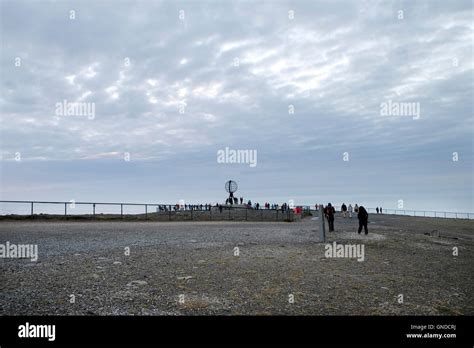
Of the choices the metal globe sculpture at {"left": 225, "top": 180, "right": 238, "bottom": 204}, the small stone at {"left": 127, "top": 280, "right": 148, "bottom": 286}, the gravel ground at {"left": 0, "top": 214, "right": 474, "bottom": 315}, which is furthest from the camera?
the metal globe sculpture at {"left": 225, "top": 180, "right": 238, "bottom": 204}

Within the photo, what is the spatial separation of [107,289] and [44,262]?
3.52 m

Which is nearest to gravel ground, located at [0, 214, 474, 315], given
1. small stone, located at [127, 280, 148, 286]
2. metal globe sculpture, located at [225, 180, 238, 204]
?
small stone, located at [127, 280, 148, 286]

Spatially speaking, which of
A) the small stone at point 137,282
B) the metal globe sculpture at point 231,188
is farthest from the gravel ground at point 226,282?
the metal globe sculpture at point 231,188

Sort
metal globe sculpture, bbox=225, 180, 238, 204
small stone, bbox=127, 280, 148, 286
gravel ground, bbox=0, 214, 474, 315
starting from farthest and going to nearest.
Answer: metal globe sculpture, bbox=225, 180, 238, 204, small stone, bbox=127, 280, 148, 286, gravel ground, bbox=0, 214, 474, 315

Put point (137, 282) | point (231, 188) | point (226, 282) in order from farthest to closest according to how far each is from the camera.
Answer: point (231, 188)
point (226, 282)
point (137, 282)

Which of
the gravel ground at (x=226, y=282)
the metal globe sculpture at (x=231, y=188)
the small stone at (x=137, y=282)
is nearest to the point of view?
the gravel ground at (x=226, y=282)

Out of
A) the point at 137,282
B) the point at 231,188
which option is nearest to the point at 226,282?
the point at 137,282

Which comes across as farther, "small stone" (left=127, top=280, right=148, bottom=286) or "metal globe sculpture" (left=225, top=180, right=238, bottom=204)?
"metal globe sculpture" (left=225, top=180, right=238, bottom=204)

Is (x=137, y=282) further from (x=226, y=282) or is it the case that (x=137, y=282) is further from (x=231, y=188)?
(x=231, y=188)

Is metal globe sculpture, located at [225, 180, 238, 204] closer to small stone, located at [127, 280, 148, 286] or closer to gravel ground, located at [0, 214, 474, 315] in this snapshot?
gravel ground, located at [0, 214, 474, 315]

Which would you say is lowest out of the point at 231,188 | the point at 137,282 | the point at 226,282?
the point at 226,282

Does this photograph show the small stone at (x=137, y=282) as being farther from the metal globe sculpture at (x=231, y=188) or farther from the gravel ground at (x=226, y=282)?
the metal globe sculpture at (x=231, y=188)

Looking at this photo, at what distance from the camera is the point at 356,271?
9773 mm
